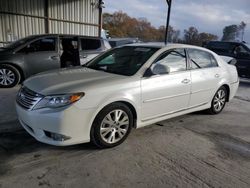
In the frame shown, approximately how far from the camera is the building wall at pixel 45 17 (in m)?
10.9

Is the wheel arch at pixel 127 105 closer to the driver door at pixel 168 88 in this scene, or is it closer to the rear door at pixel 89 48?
the driver door at pixel 168 88

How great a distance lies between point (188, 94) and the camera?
4387 millimetres

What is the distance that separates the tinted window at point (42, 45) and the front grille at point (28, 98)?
3.84 m

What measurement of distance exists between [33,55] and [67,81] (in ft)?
13.4

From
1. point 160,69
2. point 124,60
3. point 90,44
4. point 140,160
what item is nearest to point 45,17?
point 90,44

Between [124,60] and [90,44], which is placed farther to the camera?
[90,44]

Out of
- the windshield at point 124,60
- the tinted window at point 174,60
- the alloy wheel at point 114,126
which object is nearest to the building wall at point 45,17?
the windshield at point 124,60

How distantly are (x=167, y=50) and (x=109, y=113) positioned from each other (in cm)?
156

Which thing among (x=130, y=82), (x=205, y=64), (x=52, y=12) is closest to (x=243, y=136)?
(x=205, y=64)

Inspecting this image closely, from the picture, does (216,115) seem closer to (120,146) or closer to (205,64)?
(205,64)

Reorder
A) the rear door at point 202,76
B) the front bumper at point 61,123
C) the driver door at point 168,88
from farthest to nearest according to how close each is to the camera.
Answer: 1. the rear door at point 202,76
2. the driver door at point 168,88
3. the front bumper at point 61,123

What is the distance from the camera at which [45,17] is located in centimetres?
1167

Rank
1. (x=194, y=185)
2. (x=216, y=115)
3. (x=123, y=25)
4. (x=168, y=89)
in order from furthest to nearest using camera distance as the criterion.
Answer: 1. (x=123, y=25)
2. (x=216, y=115)
3. (x=168, y=89)
4. (x=194, y=185)

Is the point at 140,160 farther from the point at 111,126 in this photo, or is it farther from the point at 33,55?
the point at 33,55
